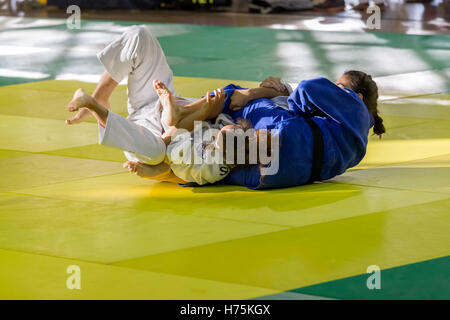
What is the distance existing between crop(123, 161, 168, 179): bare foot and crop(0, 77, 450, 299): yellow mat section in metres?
0.13

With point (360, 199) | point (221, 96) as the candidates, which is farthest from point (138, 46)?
point (360, 199)

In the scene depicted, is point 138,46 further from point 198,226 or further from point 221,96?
point 198,226

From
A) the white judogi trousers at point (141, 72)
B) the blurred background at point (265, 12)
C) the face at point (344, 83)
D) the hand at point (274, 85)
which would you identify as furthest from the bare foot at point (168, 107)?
the blurred background at point (265, 12)

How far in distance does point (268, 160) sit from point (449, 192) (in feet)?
3.49

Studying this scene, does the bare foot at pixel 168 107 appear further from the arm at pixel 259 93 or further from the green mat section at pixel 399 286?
the green mat section at pixel 399 286

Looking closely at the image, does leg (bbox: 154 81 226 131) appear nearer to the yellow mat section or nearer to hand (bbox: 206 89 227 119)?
hand (bbox: 206 89 227 119)

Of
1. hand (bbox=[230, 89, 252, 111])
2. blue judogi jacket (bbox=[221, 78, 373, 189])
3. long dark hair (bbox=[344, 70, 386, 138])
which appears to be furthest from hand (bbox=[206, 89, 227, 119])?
long dark hair (bbox=[344, 70, 386, 138])

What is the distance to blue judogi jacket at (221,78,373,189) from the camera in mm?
4297

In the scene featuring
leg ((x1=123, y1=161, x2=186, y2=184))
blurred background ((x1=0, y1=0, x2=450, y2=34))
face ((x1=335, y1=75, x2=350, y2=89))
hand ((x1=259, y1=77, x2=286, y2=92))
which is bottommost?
blurred background ((x1=0, y1=0, x2=450, y2=34))

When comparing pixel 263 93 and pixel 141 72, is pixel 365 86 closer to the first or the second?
pixel 263 93

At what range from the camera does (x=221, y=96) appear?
4.50 m

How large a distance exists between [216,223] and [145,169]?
0.66 metres

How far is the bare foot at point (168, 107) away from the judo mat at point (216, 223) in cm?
43

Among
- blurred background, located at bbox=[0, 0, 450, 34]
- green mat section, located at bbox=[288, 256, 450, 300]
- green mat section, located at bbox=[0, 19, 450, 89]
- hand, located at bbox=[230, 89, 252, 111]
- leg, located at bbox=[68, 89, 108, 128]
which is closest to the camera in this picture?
green mat section, located at bbox=[288, 256, 450, 300]
